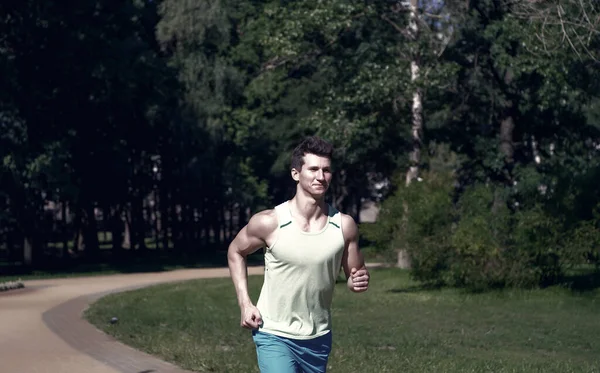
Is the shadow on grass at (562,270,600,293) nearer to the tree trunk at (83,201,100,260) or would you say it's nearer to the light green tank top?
the light green tank top

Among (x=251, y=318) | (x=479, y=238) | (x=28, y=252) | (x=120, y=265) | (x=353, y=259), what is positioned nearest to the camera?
(x=251, y=318)

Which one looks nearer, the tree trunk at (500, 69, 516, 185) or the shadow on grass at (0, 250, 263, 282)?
the tree trunk at (500, 69, 516, 185)

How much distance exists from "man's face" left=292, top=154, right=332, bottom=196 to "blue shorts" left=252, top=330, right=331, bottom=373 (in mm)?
794

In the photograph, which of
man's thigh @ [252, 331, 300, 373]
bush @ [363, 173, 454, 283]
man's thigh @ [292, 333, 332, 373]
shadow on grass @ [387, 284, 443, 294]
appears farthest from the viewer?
shadow on grass @ [387, 284, 443, 294]

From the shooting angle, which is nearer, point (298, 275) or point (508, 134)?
point (298, 275)

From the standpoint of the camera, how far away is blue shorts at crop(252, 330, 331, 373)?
5719 mm

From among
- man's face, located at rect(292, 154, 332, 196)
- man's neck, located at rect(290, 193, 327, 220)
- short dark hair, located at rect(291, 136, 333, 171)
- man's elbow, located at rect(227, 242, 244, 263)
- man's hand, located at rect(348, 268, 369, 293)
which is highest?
short dark hair, located at rect(291, 136, 333, 171)

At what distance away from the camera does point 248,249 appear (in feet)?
19.4

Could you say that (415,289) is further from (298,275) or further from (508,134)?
(298,275)

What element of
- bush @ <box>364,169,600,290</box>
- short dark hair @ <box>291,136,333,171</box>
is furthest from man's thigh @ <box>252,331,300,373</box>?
bush @ <box>364,169,600,290</box>

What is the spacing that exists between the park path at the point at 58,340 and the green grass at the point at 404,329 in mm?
365

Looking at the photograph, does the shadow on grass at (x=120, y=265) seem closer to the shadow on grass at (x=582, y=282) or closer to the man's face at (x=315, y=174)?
the shadow on grass at (x=582, y=282)

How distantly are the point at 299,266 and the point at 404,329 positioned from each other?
1062 centimetres

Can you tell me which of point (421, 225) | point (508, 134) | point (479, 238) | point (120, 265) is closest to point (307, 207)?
point (479, 238)
